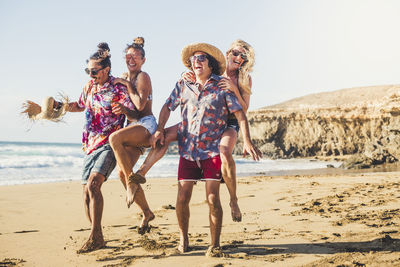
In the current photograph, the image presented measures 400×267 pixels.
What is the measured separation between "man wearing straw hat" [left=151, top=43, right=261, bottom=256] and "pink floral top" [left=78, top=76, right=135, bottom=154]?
67cm

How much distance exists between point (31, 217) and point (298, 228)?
4582 mm

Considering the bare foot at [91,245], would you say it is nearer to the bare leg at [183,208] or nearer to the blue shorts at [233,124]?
the bare leg at [183,208]

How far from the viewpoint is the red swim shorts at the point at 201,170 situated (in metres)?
3.72

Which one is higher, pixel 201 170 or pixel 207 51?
pixel 207 51

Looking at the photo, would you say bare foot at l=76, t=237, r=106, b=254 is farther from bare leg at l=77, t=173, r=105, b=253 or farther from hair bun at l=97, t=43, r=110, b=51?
hair bun at l=97, t=43, r=110, b=51

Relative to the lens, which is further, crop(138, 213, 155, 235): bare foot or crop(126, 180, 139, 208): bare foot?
crop(138, 213, 155, 235): bare foot

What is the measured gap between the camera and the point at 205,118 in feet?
12.4

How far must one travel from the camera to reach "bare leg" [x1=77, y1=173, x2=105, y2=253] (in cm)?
401

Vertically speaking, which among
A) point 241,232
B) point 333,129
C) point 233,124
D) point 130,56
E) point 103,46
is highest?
point 103,46

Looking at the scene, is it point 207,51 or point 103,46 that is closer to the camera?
point 207,51

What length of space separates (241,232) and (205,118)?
180 cm

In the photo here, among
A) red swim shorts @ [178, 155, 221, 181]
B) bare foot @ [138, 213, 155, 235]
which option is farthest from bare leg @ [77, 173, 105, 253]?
red swim shorts @ [178, 155, 221, 181]

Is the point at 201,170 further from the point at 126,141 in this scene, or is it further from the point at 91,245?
the point at 91,245

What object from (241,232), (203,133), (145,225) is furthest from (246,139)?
(145,225)
